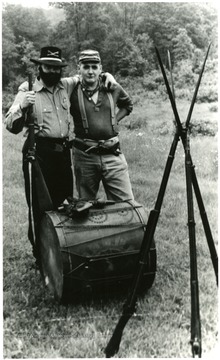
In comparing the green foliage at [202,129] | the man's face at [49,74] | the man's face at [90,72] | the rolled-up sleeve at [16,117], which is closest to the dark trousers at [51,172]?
the rolled-up sleeve at [16,117]

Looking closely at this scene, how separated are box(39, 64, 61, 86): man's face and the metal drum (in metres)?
1.65

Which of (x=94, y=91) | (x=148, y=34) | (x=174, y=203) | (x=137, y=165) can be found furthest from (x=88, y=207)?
(x=137, y=165)

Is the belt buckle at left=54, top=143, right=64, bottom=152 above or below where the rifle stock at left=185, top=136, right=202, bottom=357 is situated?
above

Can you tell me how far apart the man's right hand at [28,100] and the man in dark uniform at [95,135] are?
834mm

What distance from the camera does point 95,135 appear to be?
207 inches

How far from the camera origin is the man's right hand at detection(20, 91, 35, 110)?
4.49 meters

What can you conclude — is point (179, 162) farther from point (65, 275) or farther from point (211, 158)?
point (65, 275)

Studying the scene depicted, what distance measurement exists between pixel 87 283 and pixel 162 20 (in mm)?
4703

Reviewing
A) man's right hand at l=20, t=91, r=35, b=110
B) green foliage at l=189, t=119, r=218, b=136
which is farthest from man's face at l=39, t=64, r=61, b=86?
green foliage at l=189, t=119, r=218, b=136

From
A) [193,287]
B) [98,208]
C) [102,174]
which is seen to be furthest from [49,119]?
[193,287]

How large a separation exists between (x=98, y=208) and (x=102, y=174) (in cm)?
87

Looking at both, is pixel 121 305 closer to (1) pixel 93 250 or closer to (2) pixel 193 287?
(1) pixel 93 250

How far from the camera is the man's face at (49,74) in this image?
496cm

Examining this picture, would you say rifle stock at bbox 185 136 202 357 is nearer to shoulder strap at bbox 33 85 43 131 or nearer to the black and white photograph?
the black and white photograph
